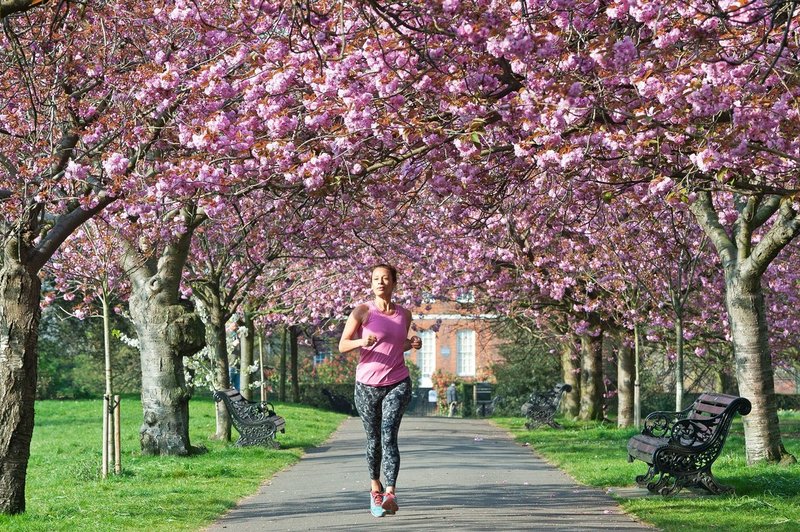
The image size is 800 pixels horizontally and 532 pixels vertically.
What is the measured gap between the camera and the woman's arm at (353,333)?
8.55 meters

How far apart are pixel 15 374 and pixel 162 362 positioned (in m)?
6.85

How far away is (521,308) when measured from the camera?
2777 centimetres

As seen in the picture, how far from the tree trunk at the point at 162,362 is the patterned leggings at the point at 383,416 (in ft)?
27.4

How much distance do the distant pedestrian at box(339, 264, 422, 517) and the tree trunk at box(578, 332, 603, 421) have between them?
67.5 ft

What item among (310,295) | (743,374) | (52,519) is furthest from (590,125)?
(310,295)

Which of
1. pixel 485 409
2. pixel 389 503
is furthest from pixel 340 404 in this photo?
pixel 389 503

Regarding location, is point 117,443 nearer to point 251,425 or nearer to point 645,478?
point 251,425

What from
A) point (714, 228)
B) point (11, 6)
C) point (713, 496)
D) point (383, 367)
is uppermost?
point (11, 6)

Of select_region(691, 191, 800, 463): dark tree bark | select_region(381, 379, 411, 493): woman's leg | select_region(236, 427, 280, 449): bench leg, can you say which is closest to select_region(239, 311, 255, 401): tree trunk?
select_region(236, 427, 280, 449): bench leg

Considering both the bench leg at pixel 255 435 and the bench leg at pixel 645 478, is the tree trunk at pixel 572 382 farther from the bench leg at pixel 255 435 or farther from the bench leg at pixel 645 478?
the bench leg at pixel 645 478

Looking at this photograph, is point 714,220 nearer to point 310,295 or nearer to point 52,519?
point 52,519

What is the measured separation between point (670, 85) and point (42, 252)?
5626 millimetres

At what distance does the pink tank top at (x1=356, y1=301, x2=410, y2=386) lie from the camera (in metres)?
8.67

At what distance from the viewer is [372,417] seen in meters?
8.91
